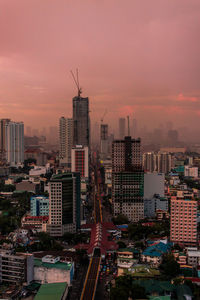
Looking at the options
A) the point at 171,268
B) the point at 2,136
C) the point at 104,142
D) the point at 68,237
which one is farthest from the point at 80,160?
the point at 104,142

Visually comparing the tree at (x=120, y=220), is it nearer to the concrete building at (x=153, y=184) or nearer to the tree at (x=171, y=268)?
the concrete building at (x=153, y=184)

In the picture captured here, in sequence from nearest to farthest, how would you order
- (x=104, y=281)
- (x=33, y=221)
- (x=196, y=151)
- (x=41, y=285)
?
(x=41, y=285)
(x=104, y=281)
(x=33, y=221)
(x=196, y=151)

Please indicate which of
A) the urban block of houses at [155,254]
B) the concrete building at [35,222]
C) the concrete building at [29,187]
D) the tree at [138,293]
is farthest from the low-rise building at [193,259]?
the concrete building at [29,187]

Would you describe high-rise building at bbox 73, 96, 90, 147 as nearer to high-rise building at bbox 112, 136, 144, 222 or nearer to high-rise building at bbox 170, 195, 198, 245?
high-rise building at bbox 112, 136, 144, 222

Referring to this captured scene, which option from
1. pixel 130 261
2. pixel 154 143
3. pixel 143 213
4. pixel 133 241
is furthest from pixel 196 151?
pixel 130 261

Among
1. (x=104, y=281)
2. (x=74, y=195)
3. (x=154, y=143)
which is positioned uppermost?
(x=154, y=143)

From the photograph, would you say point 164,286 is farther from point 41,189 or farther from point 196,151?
point 196,151

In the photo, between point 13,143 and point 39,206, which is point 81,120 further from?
point 39,206
